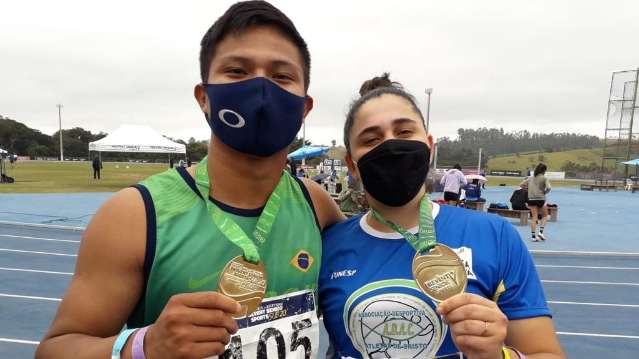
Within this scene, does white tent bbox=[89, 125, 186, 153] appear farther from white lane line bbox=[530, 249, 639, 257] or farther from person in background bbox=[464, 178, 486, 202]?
white lane line bbox=[530, 249, 639, 257]

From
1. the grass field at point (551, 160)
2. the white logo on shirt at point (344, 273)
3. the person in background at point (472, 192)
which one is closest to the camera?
the white logo on shirt at point (344, 273)

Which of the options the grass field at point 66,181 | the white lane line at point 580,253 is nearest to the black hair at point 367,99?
the white lane line at point 580,253

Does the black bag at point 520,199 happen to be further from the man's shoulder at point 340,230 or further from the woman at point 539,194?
the man's shoulder at point 340,230

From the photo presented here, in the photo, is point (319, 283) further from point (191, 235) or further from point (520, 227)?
point (520, 227)

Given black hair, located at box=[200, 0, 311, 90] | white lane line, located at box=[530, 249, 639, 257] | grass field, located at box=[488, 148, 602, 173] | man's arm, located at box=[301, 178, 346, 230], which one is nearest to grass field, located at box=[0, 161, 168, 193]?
white lane line, located at box=[530, 249, 639, 257]

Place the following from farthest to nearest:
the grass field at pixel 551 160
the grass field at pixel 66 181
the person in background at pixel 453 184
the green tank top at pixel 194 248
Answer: the grass field at pixel 551 160 < the grass field at pixel 66 181 < the person in background at pixel 453 184 < the green tank top at pixel 194 248

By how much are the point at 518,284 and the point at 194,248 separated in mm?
1166

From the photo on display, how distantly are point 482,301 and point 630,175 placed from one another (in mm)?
60187

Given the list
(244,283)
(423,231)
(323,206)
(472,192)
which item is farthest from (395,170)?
(472,192)

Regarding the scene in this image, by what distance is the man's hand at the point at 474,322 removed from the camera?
1.25m

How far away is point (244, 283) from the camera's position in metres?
1.40

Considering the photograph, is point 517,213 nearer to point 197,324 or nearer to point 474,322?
point 474,322

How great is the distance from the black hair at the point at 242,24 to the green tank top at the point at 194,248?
0.45 m

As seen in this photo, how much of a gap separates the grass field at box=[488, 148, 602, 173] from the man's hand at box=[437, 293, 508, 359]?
Result: 91.1 m
